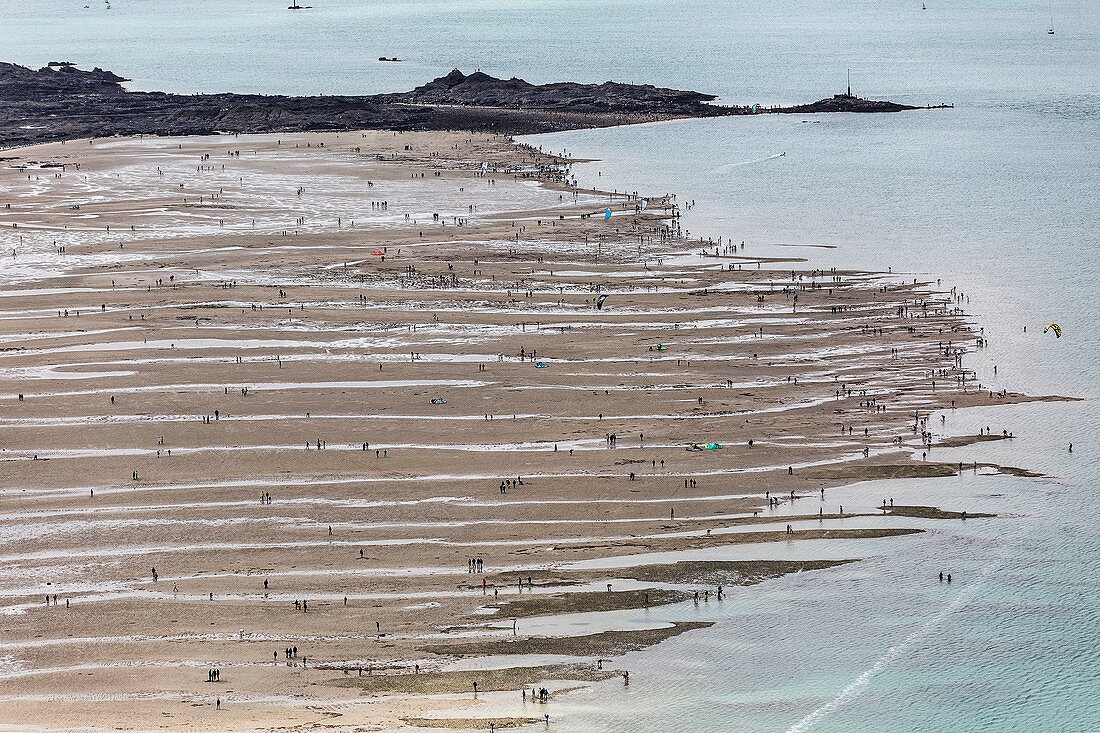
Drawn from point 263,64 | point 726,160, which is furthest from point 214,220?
point 263,64

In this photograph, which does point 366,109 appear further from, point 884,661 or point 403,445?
point 884,661

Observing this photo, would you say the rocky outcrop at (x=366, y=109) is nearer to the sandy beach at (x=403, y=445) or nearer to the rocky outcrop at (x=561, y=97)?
the rocky outcrop at (x=561, y=97)

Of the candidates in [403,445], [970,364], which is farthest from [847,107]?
[403,445]

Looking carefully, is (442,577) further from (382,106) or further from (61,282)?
(382,106)

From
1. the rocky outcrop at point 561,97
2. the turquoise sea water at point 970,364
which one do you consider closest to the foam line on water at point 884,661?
the turquoise sea water at point 970,364

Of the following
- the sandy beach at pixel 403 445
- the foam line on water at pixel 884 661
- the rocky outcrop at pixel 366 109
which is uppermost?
the rocky outcrop at pixel 366 109

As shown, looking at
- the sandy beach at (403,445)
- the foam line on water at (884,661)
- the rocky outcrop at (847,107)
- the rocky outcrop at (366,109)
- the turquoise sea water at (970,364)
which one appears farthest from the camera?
the rocky outcrop at (847,107)
